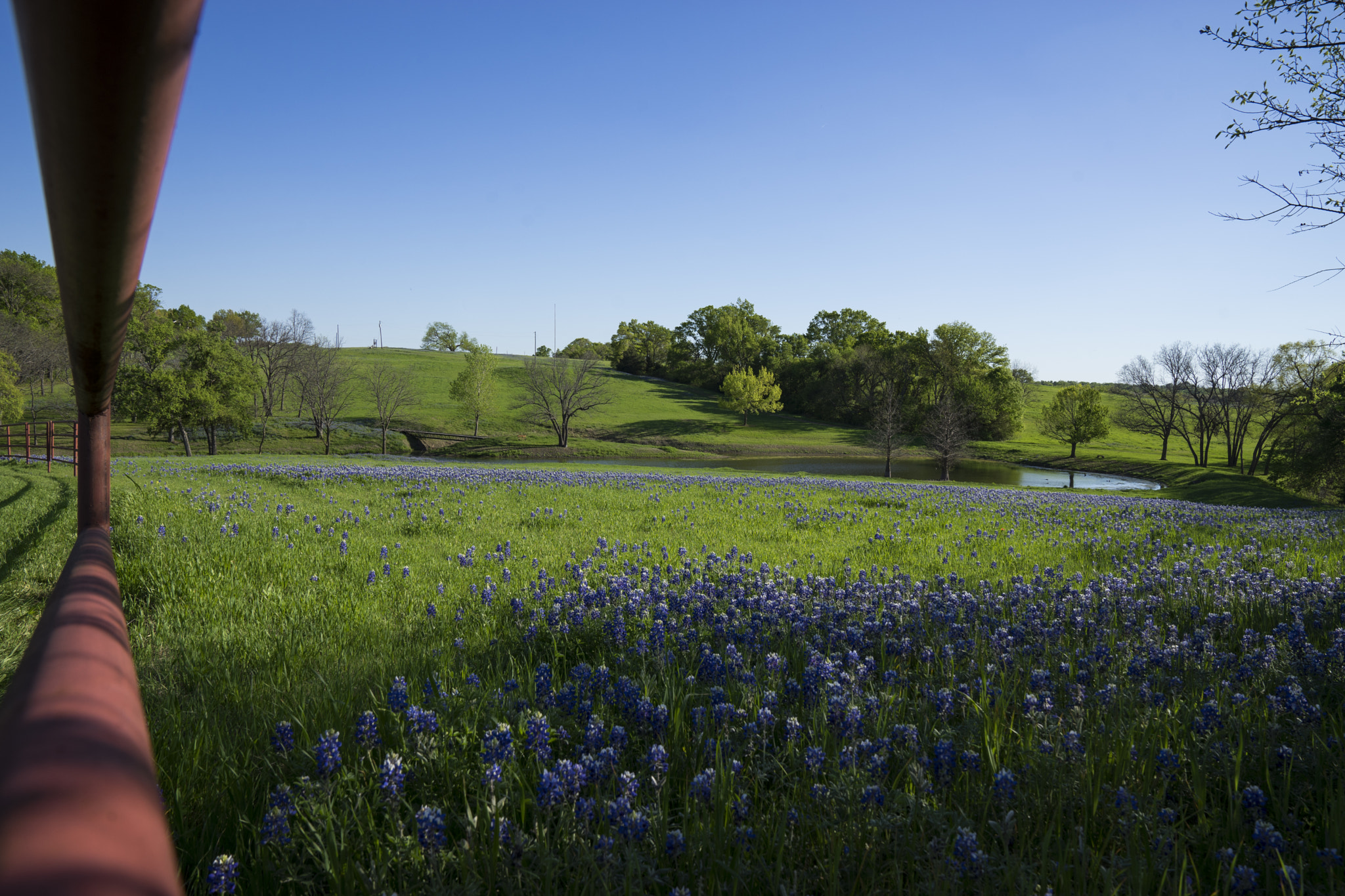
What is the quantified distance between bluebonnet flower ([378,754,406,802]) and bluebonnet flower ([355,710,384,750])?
252 millimetres

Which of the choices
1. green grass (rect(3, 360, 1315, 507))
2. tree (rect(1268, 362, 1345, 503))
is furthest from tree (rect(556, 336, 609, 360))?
tree (rect(1268, 362, 1345, 503))

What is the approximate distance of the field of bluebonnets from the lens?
2379 mm

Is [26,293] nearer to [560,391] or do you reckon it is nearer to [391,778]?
[560,391]

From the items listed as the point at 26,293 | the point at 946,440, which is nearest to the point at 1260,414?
the point at 946,440

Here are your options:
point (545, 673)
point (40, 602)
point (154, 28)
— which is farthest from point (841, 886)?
point (40, 602)

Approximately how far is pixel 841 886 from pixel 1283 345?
8681 centimetres

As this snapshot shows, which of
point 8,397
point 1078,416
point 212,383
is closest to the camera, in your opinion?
point 8,397

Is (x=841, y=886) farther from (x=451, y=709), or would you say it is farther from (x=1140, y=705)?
(x=1140, y=705)

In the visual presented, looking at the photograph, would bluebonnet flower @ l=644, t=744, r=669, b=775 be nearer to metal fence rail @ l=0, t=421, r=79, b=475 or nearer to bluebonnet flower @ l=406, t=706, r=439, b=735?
bluebonnet flower @ l=406, t=706, r=439, b=735

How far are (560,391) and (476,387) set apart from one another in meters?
9.10

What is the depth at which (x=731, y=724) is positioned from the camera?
3400mm

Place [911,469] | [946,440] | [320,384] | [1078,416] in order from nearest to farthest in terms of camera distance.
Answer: [946,440] → [320,384] → [911,469] → [1078,416]

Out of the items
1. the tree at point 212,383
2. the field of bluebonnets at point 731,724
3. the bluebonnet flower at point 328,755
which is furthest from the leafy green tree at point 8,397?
the bluebonnet flower at point 328,755

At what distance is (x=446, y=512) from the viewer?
37.1 feet
